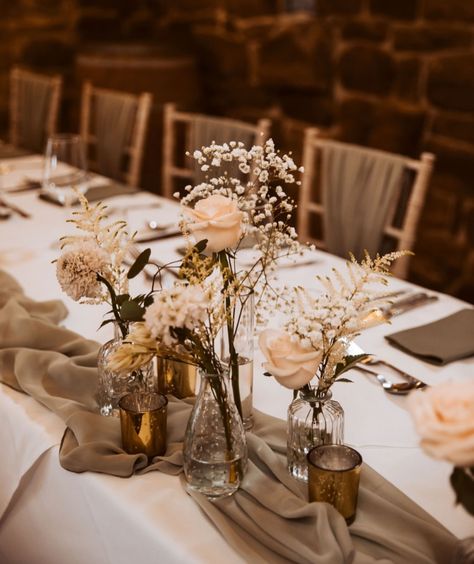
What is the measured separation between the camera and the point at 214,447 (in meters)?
1.03

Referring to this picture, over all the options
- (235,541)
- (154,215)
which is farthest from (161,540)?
(154,215)

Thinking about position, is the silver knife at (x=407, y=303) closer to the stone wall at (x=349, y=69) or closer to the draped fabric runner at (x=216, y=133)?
the draped fabric runner at (x=216, y=133)

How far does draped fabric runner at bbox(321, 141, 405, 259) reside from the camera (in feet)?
7.39

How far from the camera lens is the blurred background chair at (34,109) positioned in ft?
11.8

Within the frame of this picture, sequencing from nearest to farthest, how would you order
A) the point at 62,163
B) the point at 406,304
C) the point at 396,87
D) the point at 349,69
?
the point at 406,304
the point at 62,163
the point at 396,87
the point at 349,69

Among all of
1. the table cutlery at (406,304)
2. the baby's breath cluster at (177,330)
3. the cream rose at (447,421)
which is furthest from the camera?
the table cutlery at (406,304)

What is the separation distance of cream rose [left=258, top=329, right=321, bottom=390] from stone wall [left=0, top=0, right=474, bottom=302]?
2.68 meters

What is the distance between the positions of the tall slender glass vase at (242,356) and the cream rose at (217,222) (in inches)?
Result: 3.0

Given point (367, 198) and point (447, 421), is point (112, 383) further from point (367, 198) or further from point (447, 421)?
point (367, 198)

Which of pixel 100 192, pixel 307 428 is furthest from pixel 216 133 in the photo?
pixel 307 428

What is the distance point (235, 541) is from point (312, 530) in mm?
92

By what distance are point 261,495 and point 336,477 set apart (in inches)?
4.3

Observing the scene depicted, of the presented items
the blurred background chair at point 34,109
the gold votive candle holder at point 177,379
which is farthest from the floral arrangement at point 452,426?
the blurred background chair at point 34,109

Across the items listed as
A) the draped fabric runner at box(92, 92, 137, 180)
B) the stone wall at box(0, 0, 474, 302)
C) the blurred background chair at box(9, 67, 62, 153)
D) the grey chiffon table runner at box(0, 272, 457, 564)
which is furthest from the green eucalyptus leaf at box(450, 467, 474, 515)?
the blurred background chair at box(9, 67, 62, 153)
